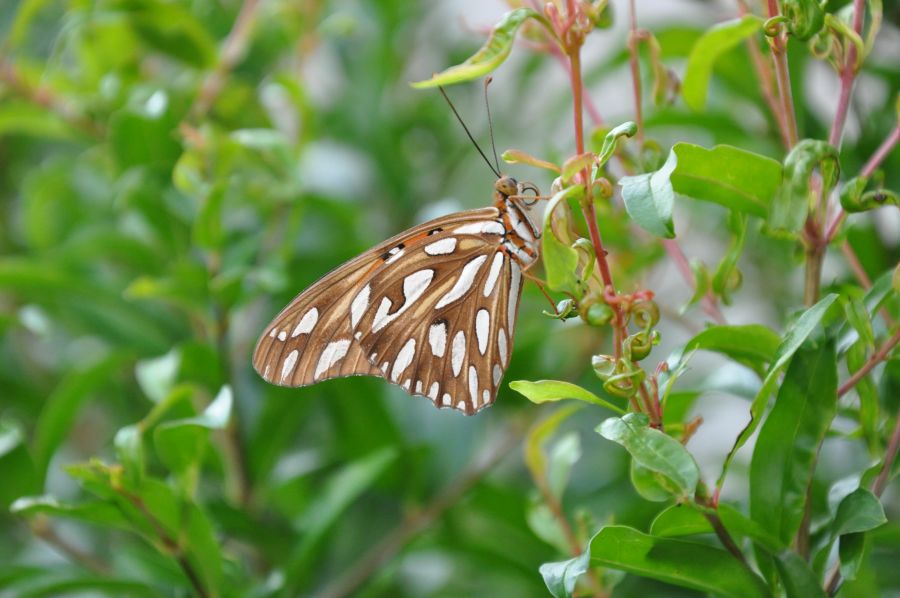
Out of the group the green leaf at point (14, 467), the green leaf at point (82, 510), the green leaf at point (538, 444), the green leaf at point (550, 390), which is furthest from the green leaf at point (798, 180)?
the green leaf at point (14, 467)

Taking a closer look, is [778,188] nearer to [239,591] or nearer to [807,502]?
[807,502]

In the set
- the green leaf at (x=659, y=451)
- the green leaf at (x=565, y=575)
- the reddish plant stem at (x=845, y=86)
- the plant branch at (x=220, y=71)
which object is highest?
the plant branch at (x=220, y=71)

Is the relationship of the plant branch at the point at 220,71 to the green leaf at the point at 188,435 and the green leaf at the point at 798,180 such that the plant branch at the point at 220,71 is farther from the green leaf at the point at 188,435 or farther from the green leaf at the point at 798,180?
the green leaf at the point at 798,180

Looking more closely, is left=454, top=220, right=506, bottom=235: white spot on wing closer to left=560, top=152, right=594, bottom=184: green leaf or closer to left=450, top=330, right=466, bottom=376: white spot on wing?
left=450, top=330, right=466, bottom=376: white spot on wing

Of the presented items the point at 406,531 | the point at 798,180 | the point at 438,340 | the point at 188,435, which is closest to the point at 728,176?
the point at 798,180

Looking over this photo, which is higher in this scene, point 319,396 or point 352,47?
point 352,47

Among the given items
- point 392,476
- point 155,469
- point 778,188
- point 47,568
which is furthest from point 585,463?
point 778,188
